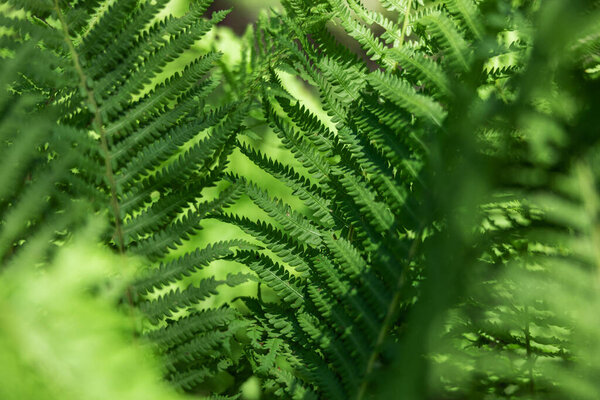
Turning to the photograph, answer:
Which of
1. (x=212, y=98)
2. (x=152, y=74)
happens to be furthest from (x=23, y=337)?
(x=212, y=98)

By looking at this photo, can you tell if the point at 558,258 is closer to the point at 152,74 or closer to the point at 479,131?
the point at 479,131

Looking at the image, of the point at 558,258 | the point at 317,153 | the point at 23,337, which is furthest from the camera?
the point at 317,153

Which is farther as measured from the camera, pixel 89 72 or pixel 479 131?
pixel 89 72

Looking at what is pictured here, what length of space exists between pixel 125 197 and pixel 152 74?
0.11m

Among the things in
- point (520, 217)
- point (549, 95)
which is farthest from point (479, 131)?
point (520, 217)

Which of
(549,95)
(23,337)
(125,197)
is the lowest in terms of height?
(23,337)

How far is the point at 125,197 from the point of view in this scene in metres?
0.37

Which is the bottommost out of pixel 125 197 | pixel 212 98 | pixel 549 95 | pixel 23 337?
pixel 23 337

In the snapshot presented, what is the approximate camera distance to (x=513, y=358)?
0.39 meters

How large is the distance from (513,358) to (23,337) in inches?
14.6

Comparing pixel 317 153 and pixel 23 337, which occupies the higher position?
pixel 317 153

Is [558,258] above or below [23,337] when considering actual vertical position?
above

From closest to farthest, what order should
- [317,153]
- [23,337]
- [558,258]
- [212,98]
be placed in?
[23,337] < [558,258] < [317,153] < [212,98]

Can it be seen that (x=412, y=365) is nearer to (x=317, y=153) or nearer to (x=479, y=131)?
(x=479, y=131)
